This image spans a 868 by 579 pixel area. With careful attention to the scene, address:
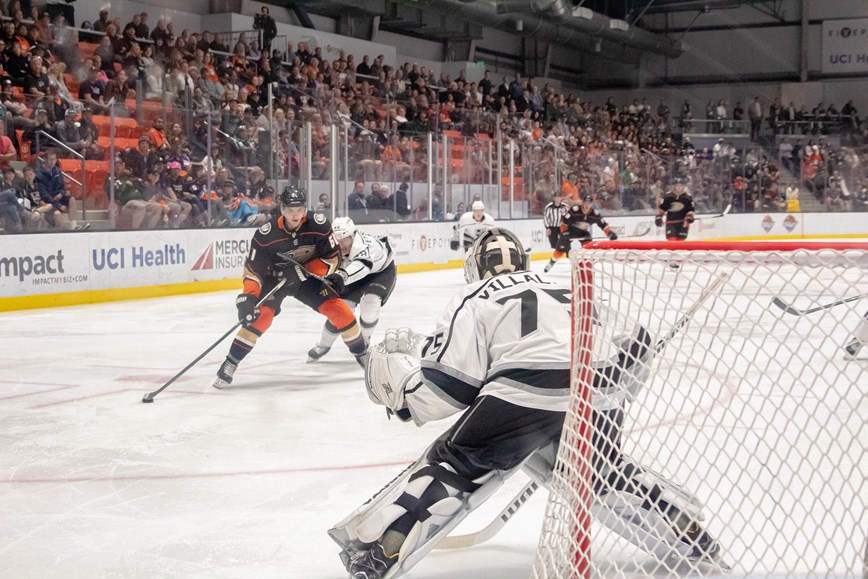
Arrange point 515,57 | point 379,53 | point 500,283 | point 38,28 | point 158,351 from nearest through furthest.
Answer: point 500,283 → point 158,351 → point 38,28 → point 379,53 → point 515,57

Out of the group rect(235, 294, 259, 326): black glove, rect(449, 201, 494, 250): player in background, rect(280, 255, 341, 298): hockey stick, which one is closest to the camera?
rect(235, 294, 259, 326): black glove

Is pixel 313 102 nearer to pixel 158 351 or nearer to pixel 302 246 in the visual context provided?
pixel 158 351

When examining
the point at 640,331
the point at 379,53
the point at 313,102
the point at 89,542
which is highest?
the point at 379,53

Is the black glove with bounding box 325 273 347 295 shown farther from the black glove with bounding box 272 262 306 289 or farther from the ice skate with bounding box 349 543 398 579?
the ice skate with bounding box 349 543 398 579

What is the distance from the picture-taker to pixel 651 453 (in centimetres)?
383

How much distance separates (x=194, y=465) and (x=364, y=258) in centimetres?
265

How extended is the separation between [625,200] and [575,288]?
624 inches

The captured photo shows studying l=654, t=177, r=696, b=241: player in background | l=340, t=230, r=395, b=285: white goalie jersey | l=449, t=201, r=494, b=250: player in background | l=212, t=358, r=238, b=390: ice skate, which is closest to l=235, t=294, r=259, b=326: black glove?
l=212, t=358, r=238, b=390: ice skate

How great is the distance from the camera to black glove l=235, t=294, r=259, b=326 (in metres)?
5.50

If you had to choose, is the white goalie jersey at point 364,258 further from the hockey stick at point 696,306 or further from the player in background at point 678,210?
the player in background at point 678,210

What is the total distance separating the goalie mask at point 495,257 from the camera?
2.61 m

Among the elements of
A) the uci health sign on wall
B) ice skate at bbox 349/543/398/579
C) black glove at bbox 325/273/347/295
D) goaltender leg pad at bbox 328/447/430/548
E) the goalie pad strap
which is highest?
the uci health sign on wall

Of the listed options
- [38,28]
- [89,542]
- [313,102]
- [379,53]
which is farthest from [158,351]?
[379,53]

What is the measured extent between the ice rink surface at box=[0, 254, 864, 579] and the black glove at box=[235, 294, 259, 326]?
0.38 m
